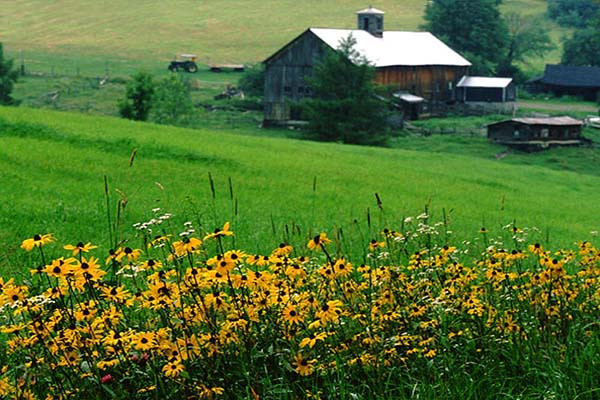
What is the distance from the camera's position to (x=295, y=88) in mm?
64562

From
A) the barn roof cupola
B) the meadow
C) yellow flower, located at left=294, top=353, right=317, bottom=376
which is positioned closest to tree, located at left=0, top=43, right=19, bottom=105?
the barn roof cupola

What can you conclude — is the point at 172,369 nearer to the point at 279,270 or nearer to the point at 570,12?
the point at 279,270

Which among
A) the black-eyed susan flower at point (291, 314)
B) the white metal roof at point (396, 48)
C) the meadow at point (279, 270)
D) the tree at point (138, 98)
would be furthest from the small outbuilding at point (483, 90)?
the black-eyed susan flower at point (291, 314)

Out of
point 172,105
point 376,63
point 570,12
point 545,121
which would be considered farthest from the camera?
point 570,12

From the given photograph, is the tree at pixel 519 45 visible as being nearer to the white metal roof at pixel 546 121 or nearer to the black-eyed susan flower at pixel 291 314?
the white metal roof at pixel 546 121

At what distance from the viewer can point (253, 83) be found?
77250mm

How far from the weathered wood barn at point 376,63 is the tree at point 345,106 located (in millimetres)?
4570

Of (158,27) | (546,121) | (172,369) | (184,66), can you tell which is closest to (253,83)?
(184,66)

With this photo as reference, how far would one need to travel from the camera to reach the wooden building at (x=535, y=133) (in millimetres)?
57181

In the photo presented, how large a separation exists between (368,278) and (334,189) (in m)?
11.8

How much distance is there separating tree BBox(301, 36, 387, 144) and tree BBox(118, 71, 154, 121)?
12147 millimetres

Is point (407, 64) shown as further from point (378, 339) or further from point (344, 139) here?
point (378, 339)

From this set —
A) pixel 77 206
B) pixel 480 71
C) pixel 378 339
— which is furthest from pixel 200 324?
pixel 480 71

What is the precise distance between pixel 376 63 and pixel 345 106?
11127 millimetres
